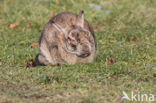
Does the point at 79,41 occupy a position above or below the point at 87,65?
above

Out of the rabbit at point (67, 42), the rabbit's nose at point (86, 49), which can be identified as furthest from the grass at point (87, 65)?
the rabbit's nose at point (86, 49)

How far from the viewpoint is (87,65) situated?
26.2 ft

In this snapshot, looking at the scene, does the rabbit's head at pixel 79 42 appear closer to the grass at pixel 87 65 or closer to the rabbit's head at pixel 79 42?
the rabbit's head at pixel 79 42

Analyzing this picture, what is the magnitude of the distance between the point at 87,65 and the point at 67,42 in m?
0.60

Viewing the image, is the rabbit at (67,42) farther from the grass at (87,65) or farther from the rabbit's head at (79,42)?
the grass at (87,65)

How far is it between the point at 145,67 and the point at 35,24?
5566mm

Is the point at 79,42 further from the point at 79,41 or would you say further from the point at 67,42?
the point at 67,42

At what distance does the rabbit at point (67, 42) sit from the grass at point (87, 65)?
0.24 m

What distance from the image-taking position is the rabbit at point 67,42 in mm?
7680

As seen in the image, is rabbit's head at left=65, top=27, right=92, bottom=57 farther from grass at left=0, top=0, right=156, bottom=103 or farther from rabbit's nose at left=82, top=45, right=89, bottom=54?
grass at left=0, top=0, right=156, bottom=103

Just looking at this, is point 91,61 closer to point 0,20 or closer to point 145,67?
point 145,67

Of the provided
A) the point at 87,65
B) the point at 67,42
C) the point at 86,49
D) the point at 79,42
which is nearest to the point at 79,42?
the point at 79,42

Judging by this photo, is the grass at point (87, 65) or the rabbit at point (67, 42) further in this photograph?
the rabbit at point (67, 42)

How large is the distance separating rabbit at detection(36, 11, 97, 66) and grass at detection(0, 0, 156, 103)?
0.24 metres
